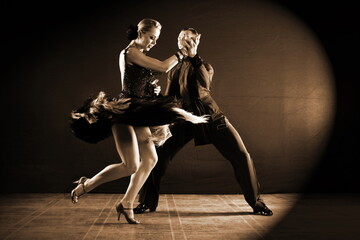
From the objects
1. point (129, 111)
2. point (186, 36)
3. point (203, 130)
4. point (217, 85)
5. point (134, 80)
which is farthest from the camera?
point (217, 85)

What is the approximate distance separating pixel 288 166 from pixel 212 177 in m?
1.00

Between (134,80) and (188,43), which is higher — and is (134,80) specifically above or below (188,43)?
below

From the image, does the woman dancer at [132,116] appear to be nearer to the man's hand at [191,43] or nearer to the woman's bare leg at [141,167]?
the woman's bare leg at [141,167]

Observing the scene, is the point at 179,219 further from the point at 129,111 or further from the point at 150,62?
the point at 150,62

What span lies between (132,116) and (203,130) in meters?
1.02

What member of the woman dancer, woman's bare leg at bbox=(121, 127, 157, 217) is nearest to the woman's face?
the woman dancer

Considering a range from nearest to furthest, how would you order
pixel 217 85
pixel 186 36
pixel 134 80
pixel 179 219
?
pixel 134 80, pixel 179 219, pixel 186 36, pixel 217 85

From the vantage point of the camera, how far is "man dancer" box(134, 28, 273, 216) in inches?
183

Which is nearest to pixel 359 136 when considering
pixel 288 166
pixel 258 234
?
pixel 288 166

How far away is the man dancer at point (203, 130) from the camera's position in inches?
183

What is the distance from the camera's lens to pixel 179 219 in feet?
14.1

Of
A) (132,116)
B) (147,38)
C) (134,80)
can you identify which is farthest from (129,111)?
(147,38)

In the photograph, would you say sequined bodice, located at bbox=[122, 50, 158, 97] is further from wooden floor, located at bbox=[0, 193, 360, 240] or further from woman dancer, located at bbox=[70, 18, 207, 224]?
wooden floor, located at bbox=[0, 193, 360, 240]

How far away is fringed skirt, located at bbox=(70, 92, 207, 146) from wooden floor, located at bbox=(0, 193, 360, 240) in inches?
31.1
